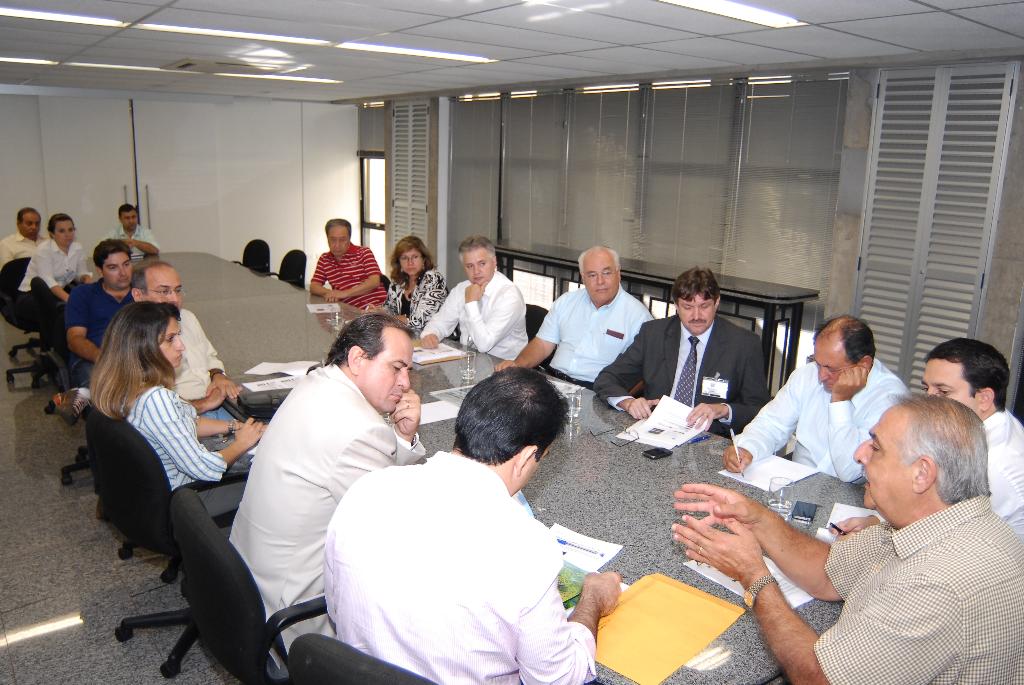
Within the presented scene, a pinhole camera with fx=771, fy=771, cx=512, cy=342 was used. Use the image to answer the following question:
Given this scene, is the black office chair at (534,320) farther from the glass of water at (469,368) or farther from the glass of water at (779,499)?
the glass of water at (779,499)

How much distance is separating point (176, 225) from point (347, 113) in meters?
2.86

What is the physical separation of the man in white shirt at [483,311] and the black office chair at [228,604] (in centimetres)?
239

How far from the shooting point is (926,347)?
16.4 feet

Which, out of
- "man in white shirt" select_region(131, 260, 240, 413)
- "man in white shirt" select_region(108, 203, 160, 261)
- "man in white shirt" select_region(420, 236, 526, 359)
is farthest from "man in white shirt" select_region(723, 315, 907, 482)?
"man in white shirt" select_region(108, 203, 160, 261)

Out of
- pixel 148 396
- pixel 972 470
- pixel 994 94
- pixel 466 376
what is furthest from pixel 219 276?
pixel 972 470

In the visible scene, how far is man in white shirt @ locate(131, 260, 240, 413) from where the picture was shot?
345 cm

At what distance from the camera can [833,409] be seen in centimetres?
276

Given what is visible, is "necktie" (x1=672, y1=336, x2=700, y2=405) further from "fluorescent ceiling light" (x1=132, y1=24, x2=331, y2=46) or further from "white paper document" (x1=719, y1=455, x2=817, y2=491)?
"fluorescent ceiling light" (x1=132, y1=24, x2=331, y2=46)

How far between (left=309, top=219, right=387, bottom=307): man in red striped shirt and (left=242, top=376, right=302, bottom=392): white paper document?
253 centimetres

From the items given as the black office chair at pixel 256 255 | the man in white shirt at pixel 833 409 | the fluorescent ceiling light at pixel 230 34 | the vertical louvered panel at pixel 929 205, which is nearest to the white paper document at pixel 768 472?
the man in white shirt at pixel 833 409

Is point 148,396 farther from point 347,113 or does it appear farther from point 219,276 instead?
point 347,113

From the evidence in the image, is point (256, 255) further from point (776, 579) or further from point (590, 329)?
point (776, 579)

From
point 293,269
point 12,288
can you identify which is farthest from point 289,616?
point 12,288

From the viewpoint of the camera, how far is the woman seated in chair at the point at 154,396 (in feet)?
8.71
